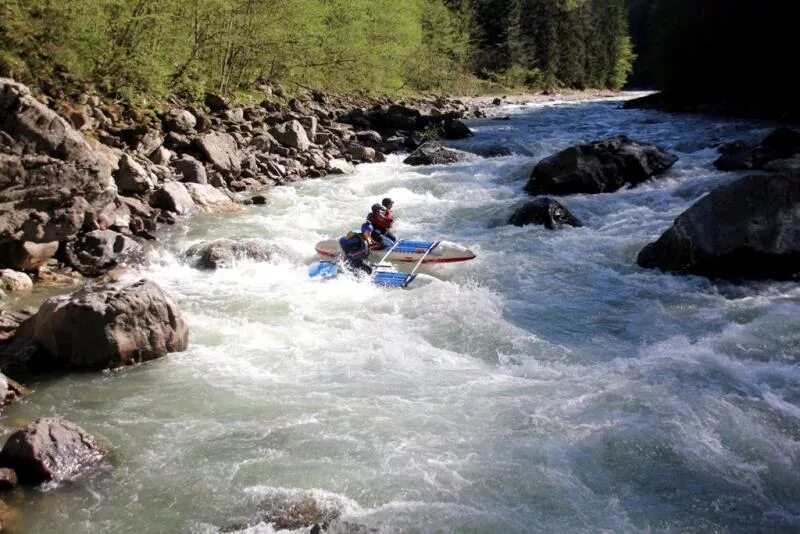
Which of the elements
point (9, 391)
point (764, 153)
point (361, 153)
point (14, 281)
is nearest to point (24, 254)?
point (14, 281)

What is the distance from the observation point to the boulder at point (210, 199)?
48.0 feet

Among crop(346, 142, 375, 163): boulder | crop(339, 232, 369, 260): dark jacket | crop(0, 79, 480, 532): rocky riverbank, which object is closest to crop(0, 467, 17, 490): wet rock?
crop(0, 79, 480, 532): rocky riverbank

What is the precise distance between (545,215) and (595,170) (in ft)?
11.0

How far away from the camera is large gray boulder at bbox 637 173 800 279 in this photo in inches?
392

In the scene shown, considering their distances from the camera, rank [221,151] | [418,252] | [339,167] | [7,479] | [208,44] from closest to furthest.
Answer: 1. [7,479]
2. [418,252]
3. [221,151]
4. [339,167]
5. [208,44]

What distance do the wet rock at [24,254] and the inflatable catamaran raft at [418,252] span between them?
175 inches

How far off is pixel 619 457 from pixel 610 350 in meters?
2.44

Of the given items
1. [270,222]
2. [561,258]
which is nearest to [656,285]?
[561,258]

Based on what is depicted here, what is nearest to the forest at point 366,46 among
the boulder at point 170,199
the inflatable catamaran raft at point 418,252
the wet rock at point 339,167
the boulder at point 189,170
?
the boulder at point 189,170

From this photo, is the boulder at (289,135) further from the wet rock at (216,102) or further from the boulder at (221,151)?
the boulder at (221,151)

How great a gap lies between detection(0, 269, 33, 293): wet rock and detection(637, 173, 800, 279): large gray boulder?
32.4 feet

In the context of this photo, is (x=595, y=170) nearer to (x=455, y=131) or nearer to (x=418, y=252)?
(x=418, y=252)

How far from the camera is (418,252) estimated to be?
459 inches

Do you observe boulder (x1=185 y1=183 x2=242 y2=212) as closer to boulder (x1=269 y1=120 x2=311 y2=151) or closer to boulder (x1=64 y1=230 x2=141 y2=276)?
boulder (x1=64 y1=230 x2=141 y2=276)
